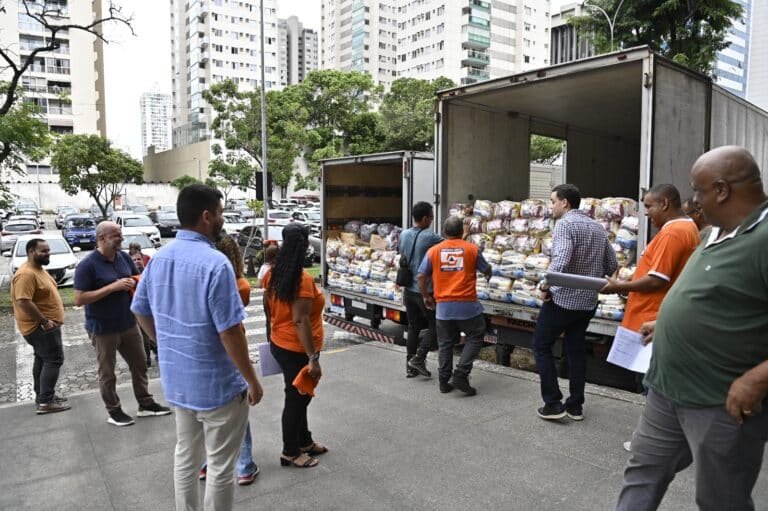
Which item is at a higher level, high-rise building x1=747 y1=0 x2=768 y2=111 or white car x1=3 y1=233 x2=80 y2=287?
high-rise building x1=747 y1=0 x2=768 y2=111

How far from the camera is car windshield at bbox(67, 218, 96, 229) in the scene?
1046 inches

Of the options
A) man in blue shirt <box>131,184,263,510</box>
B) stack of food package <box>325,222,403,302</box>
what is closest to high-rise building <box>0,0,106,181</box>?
stack of food package <box>325,222,403,302</box>

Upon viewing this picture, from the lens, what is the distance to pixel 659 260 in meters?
3.85

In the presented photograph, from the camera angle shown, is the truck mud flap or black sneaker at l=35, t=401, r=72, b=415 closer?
black sneaker at l=35, t=401, r=72, b=415

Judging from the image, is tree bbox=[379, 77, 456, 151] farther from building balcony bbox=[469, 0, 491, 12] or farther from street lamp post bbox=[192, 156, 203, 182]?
building balcony bbox=[469, 0, 491, 12]

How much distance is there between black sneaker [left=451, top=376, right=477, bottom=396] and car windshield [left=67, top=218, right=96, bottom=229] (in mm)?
25504

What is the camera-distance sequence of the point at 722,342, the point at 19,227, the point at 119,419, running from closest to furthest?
1. the point at 722,342
2. the point at 119,419
3. the point at 19,227

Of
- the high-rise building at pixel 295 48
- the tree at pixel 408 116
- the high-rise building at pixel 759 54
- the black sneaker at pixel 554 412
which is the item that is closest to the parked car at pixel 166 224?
the tree at pixel 408 116

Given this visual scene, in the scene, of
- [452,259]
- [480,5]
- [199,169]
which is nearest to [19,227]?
[452,259]

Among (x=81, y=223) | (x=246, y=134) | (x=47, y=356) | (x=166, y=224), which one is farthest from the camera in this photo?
(x=166, y=224)

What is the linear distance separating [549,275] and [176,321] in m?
2.20

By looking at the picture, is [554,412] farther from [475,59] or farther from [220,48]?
[220,48]

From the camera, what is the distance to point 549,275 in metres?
3.65

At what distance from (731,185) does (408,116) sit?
35.0m
